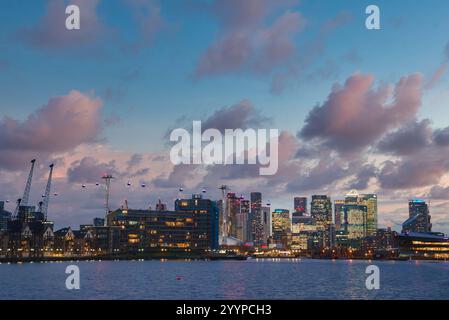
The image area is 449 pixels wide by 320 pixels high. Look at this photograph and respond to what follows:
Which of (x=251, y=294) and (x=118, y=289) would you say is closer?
(x=251, y=294)

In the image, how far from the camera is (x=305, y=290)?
12544 cm
